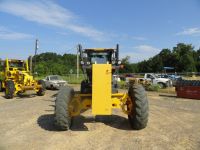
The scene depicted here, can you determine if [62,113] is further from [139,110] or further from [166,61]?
[166,61]

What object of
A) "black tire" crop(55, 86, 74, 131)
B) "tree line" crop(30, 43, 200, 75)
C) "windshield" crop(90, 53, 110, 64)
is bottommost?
"black tire" crop(55, 86, 74, 131)

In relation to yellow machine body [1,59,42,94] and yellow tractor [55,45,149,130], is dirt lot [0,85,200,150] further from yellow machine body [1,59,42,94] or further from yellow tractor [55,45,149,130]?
yellow machine body [1,59,42,94]

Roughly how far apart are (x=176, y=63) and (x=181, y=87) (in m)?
80.8

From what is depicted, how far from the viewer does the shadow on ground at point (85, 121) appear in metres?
10.7

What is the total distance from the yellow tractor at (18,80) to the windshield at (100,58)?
36.3ft

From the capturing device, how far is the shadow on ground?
10719 millimetres

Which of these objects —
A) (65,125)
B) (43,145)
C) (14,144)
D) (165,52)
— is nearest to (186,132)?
(65,125)

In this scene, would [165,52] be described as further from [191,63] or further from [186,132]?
[186,132]

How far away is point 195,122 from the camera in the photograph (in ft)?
39.3

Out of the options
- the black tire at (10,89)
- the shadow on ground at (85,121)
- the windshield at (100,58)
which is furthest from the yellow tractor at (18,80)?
the windshield at (100,58)

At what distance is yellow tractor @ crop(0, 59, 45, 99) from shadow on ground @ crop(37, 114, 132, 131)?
1023 centimetres

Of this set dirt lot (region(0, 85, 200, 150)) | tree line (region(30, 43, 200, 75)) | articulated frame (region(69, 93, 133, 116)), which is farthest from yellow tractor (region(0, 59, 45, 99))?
tree line (region(30, 43, 200, 75))

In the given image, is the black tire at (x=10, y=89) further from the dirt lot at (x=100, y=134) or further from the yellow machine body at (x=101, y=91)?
the yellow machine body at (x=101, y=91)

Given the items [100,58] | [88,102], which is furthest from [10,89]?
[88,102]
